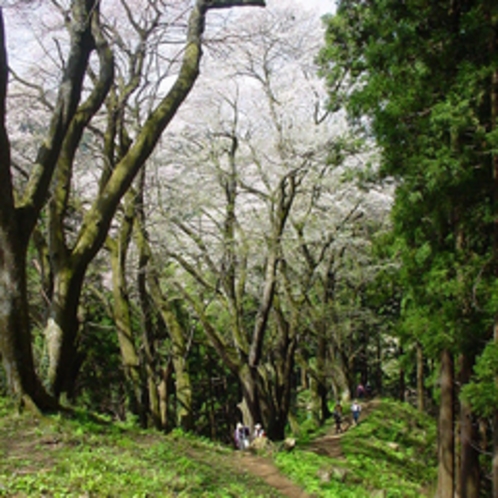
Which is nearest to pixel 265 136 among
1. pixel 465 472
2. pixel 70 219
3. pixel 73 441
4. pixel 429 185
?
pixel 70 219

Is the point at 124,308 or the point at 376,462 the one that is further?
the point at 376,462

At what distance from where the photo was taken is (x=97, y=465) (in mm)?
4602

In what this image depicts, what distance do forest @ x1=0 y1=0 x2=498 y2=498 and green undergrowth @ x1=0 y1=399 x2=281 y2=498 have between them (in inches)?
16.2

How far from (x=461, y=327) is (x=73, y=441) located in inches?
192

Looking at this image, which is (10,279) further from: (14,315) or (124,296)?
(124,296)

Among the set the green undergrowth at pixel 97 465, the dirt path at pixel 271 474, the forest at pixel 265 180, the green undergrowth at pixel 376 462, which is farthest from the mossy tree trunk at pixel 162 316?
the green undergrowth at pixel 97 465

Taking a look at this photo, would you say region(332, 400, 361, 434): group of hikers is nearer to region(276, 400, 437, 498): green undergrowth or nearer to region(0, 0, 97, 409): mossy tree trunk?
region(276, 400, 437, 498): green undergrowth

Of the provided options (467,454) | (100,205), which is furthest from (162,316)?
(100,205)

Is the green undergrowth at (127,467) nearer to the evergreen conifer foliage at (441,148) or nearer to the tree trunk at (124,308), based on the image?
the evergreen conifer foliage at (441,148)

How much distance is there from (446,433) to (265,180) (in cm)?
661

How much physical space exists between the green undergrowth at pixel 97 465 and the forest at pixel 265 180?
411 millimetres

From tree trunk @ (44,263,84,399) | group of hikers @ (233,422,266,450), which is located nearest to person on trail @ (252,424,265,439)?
group of hikers @ (233,422,266,450)

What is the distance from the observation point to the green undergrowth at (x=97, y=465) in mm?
4059

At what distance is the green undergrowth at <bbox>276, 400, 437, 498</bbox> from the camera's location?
352 inches
